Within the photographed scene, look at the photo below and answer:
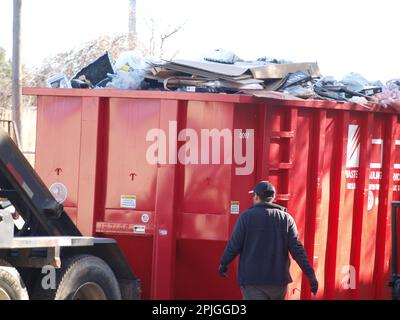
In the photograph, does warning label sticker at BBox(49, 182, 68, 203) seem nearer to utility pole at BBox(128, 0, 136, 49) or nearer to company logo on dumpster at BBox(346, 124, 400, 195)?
company logo on dumpster at BBox(346, 124, 400, 195)

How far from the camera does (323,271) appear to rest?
9.27 meters

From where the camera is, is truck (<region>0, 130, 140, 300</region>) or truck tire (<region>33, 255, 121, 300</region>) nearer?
truck (<region>0, 130, 140, 300</region>)

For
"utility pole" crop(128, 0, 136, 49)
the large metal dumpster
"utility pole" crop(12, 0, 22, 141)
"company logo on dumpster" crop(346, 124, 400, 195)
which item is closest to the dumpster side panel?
the large metal dumpster

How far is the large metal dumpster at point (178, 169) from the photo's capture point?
8234 mm

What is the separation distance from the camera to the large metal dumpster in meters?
8.23

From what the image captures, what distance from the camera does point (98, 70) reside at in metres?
9.45

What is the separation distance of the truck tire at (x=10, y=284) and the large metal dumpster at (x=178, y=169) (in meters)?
2.10

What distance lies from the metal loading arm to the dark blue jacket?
1370 millimetres

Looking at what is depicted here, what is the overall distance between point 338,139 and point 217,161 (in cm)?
162

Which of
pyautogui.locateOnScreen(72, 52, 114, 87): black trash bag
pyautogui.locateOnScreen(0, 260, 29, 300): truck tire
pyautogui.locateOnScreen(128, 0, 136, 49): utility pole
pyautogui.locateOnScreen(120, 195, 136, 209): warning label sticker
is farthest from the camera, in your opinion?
pyautogui.locateOnScreen(128, 0, 136, 49): utility pole

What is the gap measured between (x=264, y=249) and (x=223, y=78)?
199 cm

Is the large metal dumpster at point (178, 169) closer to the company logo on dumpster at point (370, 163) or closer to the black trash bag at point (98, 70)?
the company logo on dumpster at point (370, 163)

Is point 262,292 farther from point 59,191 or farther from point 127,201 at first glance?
point 59,191
